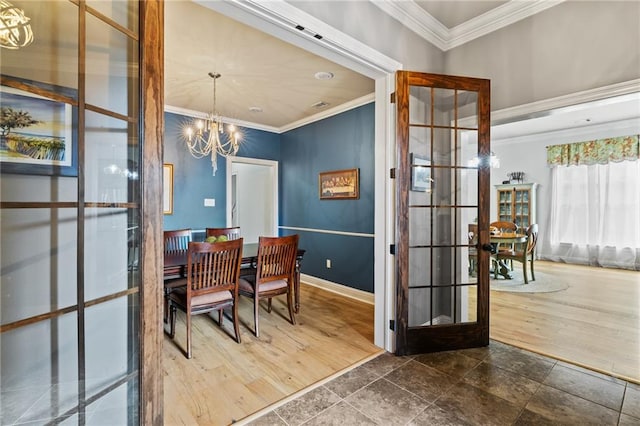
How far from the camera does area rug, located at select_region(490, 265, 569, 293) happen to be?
431 cm

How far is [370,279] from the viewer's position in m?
3.84

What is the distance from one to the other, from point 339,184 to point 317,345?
95.0 inches

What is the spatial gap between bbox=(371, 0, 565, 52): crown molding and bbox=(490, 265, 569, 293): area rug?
11.6ft

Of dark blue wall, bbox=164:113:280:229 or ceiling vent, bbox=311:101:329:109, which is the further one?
dark blue wall, bbox=164:113:280:229

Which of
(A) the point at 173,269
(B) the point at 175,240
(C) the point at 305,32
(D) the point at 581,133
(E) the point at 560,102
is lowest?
(A) the point at 173,269

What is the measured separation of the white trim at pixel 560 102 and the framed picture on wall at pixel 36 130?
3073 millimetres

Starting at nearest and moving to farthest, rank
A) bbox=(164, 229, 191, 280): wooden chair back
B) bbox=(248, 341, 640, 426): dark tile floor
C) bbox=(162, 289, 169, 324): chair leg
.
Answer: bbox=(248, 341, 640, 426): dark tile floor, bbox=(162, 289, 169, 324): chair leg, bbox=(164, 229, 191, 280): wooden chair back

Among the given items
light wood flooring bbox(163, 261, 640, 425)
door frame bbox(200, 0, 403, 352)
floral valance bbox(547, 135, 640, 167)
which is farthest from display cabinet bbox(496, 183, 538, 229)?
door frame bbox(200, 0, 403, 352)

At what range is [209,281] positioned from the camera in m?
2.49

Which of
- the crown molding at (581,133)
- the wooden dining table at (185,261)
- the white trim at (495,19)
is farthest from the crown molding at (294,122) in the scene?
the crown molding at (581,133)

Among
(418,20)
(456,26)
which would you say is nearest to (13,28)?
(418,20)

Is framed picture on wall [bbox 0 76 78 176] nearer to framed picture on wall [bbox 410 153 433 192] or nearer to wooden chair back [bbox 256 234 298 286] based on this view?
wooden chair back [bbox 256 234 298 286]

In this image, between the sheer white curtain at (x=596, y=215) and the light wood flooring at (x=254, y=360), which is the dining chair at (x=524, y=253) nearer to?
the sheer white curtain at (x=596, y=215)

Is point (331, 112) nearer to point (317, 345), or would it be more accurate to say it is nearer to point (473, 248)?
point (473, 248)
